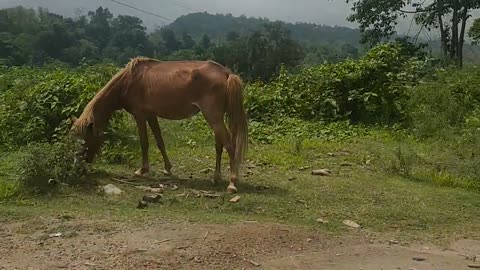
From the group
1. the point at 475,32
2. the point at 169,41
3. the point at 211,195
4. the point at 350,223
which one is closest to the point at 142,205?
the point at 211,195

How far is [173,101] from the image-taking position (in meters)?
7.38

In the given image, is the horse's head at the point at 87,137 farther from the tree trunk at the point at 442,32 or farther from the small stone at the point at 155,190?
the tree trunk at the point at 442,32

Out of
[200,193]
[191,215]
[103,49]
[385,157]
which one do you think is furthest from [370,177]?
[103,49]

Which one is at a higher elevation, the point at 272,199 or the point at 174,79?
the point at 174,79

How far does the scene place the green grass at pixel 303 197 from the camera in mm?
A: 6023

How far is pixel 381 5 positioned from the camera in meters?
20.2

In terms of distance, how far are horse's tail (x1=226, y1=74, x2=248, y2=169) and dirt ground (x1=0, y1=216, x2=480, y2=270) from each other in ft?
5.11

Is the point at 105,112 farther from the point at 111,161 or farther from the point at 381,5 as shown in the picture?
the point at 381,5

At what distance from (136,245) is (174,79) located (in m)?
2.77

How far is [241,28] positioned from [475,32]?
37898 mm

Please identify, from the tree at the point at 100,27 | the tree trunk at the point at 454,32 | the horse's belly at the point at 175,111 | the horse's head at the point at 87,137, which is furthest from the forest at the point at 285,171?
the tree at the point at 100,27

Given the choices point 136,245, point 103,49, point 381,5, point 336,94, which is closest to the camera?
point 136,245

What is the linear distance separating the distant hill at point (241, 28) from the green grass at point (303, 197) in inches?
1681

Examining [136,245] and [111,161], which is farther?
[111,161]
